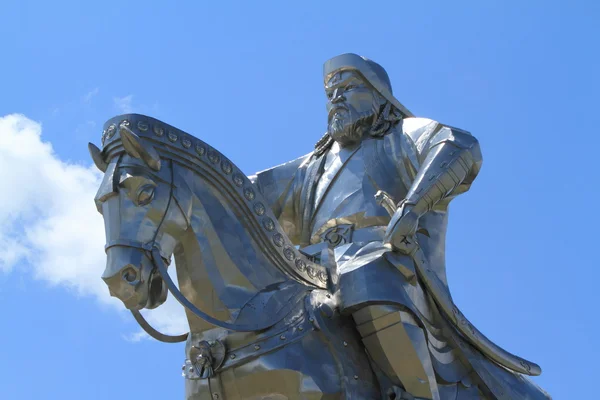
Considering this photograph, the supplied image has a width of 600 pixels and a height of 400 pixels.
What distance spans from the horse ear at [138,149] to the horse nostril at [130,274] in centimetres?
67

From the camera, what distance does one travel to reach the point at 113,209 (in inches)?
232

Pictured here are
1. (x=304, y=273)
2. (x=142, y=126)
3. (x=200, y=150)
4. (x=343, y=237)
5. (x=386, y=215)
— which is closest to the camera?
(x=142, y=126)

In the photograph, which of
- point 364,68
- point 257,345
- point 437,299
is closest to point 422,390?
point 437,299

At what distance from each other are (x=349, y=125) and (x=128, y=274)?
2823 mm

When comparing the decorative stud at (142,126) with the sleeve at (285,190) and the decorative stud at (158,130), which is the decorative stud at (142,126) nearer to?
the decorative stud at (158,130)

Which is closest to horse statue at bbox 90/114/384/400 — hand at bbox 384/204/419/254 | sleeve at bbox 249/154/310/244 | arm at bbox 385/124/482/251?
hand at bbox 384/204/419/254

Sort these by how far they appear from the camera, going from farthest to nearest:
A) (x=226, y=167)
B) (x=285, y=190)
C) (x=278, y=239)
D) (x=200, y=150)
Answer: (x=285, y=190)
(x=278, y=239)
(x=226, y=167)
(x=200, y=150)

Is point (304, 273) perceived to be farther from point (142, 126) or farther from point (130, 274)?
point (142, 126)

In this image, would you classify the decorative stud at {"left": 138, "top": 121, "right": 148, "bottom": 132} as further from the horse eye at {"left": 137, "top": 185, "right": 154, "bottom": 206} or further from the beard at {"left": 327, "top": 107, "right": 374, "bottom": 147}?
the beard at {"left": 327, "top": 107, "right": 374, "bottom": 147}

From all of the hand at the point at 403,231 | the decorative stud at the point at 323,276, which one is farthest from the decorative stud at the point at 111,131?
the hand at the point at 403,231

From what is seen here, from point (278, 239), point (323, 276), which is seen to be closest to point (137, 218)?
point (278, 239)

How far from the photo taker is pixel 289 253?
655cm

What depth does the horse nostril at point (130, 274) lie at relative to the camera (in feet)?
→ 18.7

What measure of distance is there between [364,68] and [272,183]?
1.23 meters
